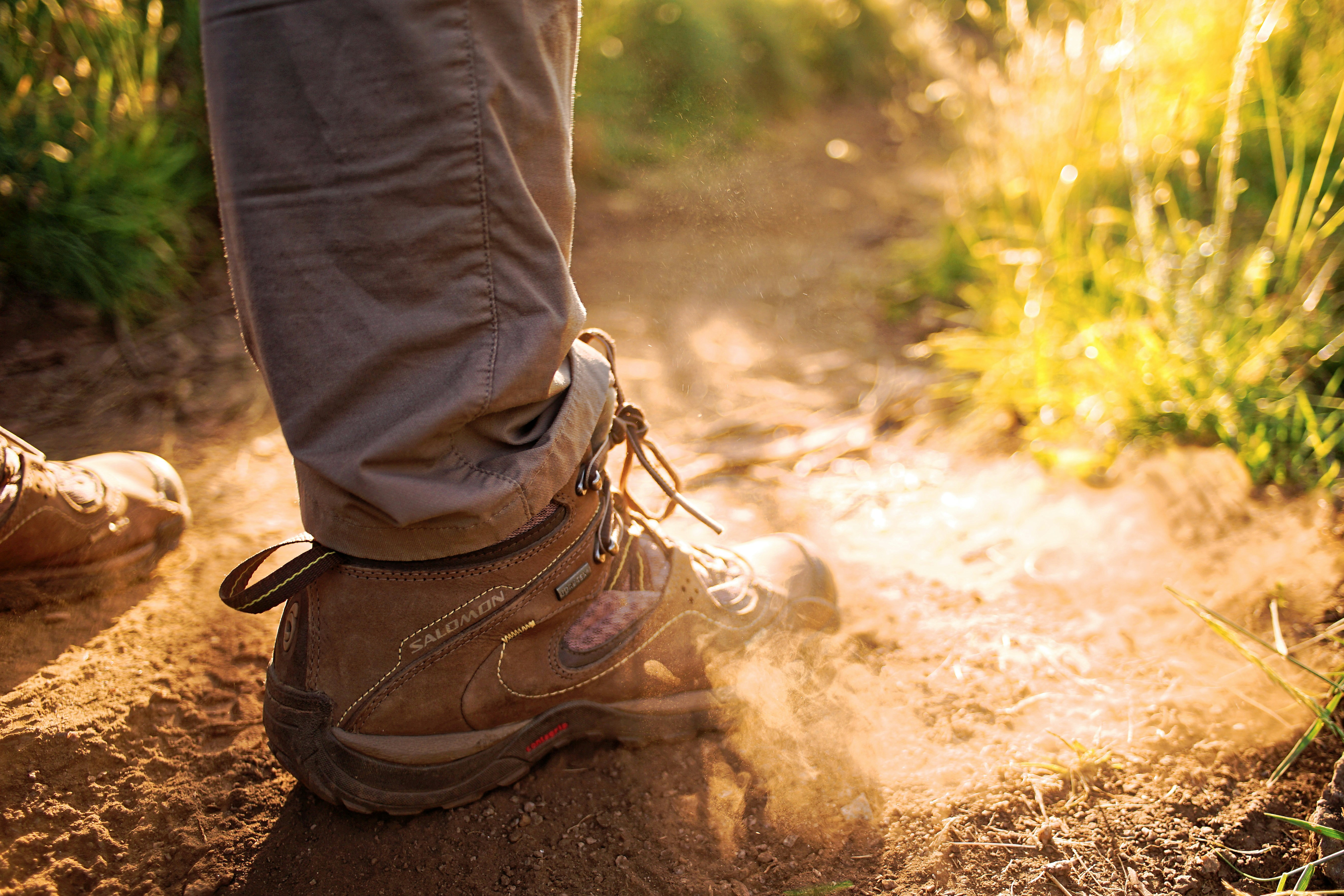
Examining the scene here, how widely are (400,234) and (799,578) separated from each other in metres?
0.87

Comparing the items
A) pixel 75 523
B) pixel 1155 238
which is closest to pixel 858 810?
pixel 75 523

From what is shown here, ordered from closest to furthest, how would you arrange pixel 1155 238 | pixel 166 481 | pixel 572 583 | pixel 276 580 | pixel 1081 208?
pixel 276 580 < pixel 572 583 < pixel 166 481 < pixel 1155 238 < pixel 1081 208

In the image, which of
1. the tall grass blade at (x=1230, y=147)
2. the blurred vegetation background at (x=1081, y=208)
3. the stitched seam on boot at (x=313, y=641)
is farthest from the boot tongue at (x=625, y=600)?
the tall grass blade at (x=1230, y=147)

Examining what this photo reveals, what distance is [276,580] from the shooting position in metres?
0.94

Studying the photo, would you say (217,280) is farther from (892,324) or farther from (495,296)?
(892,324)

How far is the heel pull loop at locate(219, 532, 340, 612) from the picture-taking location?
3.08ft

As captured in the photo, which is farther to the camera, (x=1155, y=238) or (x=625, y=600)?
(x=1155, y=238)

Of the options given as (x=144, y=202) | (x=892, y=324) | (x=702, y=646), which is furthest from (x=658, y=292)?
(x=702, y=646)

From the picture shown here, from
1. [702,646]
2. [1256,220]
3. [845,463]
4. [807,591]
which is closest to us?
[702,646]

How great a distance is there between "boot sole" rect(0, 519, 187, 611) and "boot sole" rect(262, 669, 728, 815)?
Result: 19.6 inches

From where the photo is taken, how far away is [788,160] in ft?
17.2

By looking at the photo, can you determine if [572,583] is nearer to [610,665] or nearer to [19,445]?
[610,665]

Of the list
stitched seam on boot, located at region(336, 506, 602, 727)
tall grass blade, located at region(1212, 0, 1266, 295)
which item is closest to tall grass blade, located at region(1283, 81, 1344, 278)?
tall grass blade, located at region(1212, 0, 1266, 295)

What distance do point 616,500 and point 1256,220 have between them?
7.94 feet
